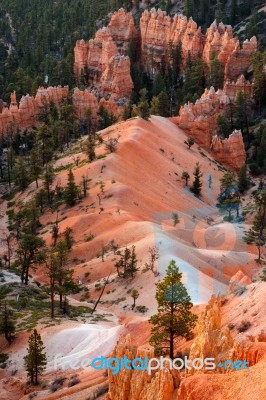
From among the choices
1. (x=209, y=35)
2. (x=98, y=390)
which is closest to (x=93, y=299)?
(x=98, y=390)

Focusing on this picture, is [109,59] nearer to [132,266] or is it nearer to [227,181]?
[227,181]

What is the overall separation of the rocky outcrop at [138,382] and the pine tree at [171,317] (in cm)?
271

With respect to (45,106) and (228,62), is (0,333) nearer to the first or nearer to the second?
(45,106)

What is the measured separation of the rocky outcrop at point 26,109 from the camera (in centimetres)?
8950

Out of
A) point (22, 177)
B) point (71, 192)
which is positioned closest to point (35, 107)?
point (22, 177)

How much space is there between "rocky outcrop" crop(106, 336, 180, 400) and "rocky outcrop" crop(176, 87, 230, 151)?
6176cm

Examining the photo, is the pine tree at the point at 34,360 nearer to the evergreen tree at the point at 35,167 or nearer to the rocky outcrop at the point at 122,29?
the evergreen tree at the point at 35,167

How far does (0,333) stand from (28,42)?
10150cm

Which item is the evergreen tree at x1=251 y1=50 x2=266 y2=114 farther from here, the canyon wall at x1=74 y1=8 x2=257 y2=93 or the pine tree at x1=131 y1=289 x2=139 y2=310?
the pine tree at x1=131 y1=289 x2=139 y2=310

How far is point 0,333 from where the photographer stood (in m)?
37.1

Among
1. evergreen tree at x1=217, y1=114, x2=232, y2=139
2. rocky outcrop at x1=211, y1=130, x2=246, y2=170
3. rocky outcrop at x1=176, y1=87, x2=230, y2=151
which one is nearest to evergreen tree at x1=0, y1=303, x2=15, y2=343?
rocky outcrop at x1=211, y1=130, x2=246, y2=170

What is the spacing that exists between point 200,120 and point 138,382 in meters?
63.8

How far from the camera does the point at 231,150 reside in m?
79.6

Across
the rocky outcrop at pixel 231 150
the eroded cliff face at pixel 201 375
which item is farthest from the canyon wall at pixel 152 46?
the eroded cliff face at pixel 201 375
